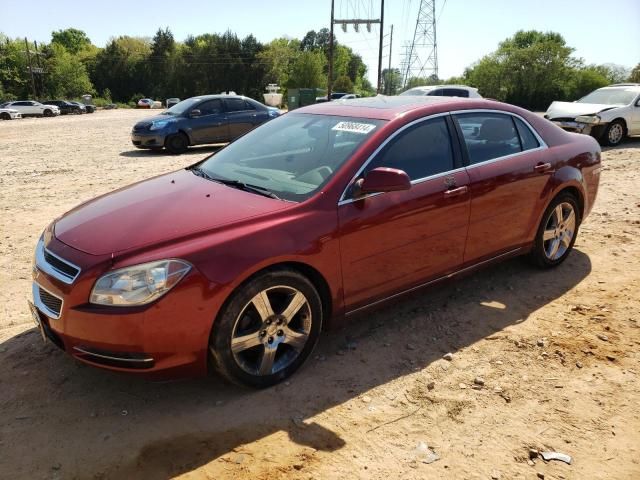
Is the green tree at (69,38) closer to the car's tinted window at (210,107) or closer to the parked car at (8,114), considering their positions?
the parked car at (8,114)

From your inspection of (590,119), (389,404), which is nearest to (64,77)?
(590,119)

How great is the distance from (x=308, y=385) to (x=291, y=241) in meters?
0.90

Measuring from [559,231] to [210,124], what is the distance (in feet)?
35.0

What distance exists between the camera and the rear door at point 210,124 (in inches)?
537

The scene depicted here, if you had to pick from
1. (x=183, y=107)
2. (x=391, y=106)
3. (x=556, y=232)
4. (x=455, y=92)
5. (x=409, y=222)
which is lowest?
(x=556, y=232)

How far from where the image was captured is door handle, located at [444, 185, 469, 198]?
146 inches

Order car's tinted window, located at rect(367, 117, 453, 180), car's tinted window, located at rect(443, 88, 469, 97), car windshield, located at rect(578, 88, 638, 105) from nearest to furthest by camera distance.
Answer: car's tinted window, located at rect(367, 117, 453, 180)
car windshield, located at rect(578, 88, 638, 105)
car's tinted window, located at rect(443, 88, 469, 97)

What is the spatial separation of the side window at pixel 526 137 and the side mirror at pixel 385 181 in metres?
1.77

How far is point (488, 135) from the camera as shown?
166 inches

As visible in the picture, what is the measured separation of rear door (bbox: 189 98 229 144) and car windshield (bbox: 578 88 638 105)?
9.56 m

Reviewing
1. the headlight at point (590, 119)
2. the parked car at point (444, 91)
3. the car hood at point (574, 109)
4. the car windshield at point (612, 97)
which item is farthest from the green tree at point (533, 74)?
the headlight at point (590, 119)

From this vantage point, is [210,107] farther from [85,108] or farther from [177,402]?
[85,108]

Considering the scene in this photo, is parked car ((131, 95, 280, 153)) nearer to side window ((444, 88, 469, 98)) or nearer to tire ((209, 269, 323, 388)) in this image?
side window ((444, 88, 469, 98))

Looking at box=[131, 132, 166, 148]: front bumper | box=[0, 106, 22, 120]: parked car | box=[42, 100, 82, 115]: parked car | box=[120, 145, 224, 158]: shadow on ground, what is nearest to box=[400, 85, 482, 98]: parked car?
box=[120, 145, 224, 158]: shadow on ground
